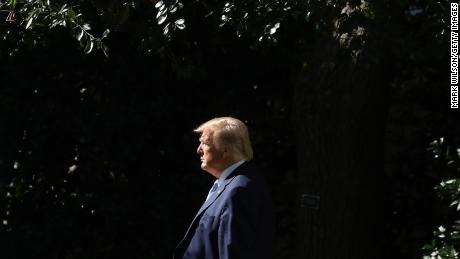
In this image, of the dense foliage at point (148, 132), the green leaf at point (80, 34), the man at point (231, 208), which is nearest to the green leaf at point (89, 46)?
the green leaf at point (80, 34)

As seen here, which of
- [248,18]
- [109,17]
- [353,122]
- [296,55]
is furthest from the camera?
[296,55]

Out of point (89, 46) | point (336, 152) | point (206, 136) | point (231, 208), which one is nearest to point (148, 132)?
point (336, 152)

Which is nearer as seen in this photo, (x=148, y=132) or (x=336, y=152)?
(x=336, y=152)

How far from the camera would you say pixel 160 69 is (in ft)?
23.6

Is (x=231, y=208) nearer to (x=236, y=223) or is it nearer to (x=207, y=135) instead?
(x=236, y=223)

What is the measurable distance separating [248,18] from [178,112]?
1880mm

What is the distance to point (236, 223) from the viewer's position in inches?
153

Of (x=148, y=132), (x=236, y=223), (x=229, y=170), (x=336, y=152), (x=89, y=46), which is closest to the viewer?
(x=236, y=223)

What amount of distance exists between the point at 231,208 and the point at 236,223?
3.1 inches

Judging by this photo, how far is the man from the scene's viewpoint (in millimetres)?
3885

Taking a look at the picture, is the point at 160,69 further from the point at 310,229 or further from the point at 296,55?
the point at 310,229

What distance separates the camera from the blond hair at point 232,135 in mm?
4160

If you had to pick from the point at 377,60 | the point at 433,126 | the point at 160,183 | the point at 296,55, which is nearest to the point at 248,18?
the point at 377,60

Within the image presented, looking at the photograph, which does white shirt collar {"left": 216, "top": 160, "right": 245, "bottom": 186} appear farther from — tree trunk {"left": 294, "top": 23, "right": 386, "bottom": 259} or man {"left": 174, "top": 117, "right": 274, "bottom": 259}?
tree trunk {"left": 294, "top": 23, "right": 386, "bottom": 259}
